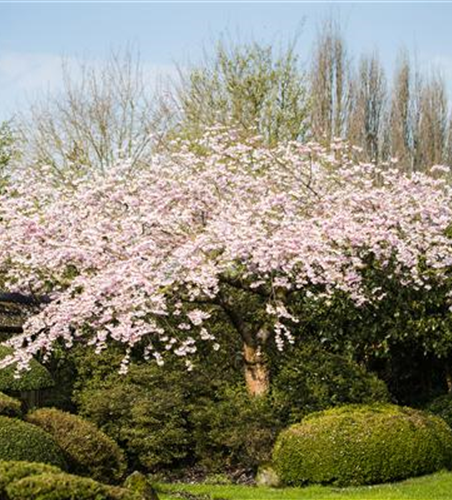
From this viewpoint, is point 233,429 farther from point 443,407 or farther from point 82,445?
point 443,407

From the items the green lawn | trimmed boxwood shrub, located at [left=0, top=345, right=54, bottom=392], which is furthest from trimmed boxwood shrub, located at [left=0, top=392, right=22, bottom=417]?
trimmed boxwood shrub, located at [left=0, top=345, right=54, bottom=392]

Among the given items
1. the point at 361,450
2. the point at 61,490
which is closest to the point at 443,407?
the point at 361,450

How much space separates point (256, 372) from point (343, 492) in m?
3.09

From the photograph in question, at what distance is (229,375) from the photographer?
1481 centimetres

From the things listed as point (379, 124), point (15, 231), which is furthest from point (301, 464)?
point (379, 124)

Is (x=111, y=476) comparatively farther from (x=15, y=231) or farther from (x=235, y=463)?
(x=15, y=231)

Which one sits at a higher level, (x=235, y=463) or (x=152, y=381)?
(x=152, y=381)

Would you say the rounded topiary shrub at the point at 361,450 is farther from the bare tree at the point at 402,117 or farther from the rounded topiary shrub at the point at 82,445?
the bare tree at the point at 402,117

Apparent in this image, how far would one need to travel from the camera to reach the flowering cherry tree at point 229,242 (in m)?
12.4

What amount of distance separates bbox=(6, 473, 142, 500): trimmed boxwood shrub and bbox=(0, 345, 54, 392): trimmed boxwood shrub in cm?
783

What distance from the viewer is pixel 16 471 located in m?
6.28

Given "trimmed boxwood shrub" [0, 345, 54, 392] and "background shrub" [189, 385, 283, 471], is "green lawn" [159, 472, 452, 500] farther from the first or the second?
"trimmed boxwood shrub" [0, 345, 54, 392]

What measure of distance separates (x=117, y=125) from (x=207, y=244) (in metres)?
13.6

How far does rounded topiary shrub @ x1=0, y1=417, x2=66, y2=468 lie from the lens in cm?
987
